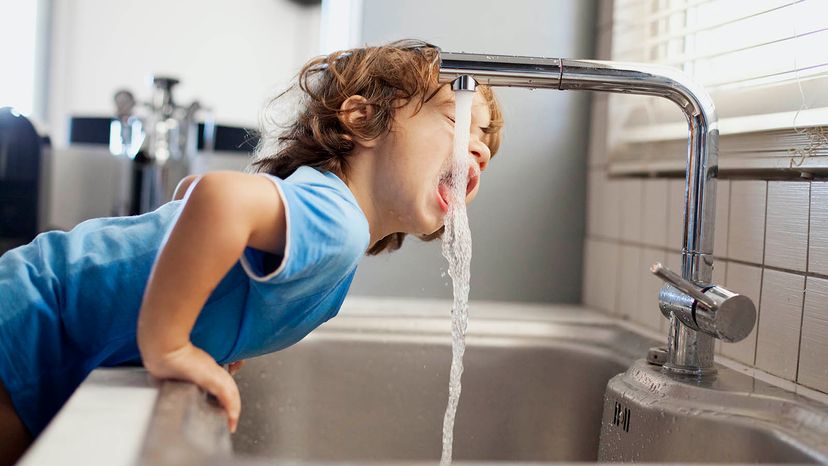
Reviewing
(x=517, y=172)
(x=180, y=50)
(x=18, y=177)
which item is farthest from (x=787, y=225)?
(x=180, y=50)

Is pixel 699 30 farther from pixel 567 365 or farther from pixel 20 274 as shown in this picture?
pixel 20 274

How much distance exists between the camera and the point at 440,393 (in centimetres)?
112

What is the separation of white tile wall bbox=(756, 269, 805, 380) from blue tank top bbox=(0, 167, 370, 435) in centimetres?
45

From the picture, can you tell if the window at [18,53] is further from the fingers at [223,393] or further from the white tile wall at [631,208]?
the fingers at [223,393]

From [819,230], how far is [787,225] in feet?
0.17

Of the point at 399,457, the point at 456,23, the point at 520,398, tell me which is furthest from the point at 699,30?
the point at 399,457

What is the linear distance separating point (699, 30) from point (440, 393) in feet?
1.91

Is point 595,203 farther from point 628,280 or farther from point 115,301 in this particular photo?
point 115,301

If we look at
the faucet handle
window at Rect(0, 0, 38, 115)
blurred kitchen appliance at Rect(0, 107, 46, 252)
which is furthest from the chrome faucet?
window at Rect(0, 0, 38, 115)

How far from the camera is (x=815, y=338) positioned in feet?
2.77

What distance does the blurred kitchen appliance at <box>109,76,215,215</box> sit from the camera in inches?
71.5

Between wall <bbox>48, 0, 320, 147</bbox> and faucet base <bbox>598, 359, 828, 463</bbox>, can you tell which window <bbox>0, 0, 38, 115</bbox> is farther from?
faucet base <bbox>598, 359, 828, 463</bbox>

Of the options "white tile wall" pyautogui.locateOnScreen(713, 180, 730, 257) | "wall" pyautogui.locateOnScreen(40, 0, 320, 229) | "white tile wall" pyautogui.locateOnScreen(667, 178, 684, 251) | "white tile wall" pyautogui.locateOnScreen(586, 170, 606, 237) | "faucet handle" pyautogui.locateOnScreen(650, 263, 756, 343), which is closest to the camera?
"faucet handle" pyautogui.locateOnScreen(650, 263, 756, 343)

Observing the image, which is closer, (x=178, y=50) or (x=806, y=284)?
(x=806, y=284)
